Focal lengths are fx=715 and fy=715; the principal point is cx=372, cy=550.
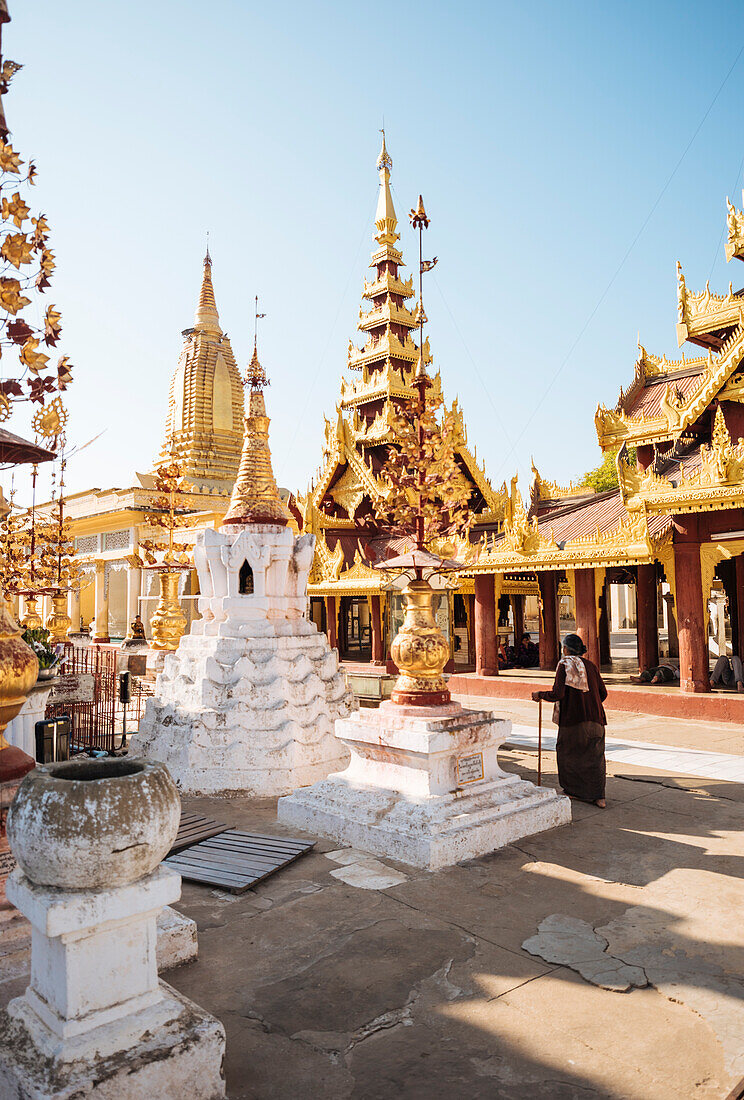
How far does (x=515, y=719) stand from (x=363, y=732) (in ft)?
23.0

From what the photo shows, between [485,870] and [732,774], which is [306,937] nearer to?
[485,870]

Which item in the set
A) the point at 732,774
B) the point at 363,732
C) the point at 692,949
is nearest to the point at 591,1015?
the point at 692,949

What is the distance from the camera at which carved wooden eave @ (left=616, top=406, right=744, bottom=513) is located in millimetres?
11438

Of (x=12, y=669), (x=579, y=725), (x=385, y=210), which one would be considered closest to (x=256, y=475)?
(x=579, y=725)

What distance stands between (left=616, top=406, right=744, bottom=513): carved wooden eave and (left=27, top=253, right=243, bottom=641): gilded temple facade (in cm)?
1921

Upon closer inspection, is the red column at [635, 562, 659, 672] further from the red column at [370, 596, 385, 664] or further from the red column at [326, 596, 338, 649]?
the red column at [326, 596, 338, 649]

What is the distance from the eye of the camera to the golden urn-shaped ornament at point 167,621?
664 inches

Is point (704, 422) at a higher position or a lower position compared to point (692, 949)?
higher

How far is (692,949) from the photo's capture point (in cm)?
420

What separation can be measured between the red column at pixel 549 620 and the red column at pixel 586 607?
2.42 m

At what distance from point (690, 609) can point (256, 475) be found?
7.89 meters

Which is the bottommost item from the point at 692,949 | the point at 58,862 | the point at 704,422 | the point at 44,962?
the point at 692,949

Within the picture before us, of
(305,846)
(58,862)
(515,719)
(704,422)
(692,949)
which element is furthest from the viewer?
(704,422)

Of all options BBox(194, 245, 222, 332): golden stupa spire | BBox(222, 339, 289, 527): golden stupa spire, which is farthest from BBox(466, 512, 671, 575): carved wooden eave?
BBox(194, 245, 222, 332): golden stupa spire
